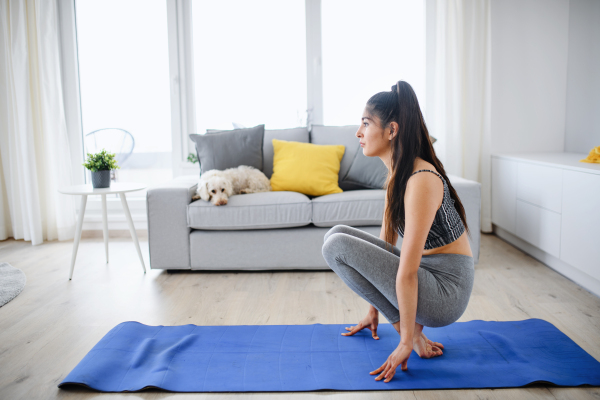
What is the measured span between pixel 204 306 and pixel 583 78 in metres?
3.24

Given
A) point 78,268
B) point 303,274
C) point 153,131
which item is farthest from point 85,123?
point 303,274

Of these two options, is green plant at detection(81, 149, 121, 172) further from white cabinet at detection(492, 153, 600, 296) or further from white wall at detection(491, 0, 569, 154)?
white wall at detection(491, 0, 569, 154)

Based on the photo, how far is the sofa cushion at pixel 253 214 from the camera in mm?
2867

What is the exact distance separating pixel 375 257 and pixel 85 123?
3.67m

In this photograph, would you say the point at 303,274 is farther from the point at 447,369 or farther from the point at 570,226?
the point at 570,226

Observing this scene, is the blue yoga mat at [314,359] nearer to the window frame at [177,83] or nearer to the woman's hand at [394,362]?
the woman's hand at [394,362]

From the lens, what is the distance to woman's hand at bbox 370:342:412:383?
149 cm

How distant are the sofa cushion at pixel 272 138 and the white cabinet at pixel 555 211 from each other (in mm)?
1566

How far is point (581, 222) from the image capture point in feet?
8.02

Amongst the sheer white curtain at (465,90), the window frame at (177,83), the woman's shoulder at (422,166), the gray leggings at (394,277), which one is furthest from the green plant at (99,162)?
the sheer white curtain at (465,90)

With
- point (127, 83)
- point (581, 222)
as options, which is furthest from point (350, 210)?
point (127, 83)

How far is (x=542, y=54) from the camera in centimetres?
380

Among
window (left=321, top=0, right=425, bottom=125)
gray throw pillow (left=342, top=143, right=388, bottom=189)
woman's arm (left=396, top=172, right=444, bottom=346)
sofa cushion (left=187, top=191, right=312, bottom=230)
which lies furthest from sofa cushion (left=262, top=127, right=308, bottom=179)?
woman's arm (left=396, top=172, right=444, bottom=346)

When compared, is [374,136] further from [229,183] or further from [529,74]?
[529,74]
